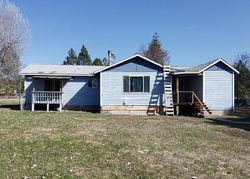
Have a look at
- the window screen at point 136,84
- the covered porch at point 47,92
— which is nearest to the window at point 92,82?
the covered porch at point 47,92

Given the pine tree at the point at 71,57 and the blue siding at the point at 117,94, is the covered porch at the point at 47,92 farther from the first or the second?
the pine tree at the point at 71,57

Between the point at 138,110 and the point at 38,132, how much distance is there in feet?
43.9

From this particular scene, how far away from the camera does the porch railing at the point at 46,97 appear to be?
26.1 metres

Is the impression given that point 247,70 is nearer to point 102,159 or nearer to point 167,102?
point 167,102

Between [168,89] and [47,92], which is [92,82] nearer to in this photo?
[47,92]

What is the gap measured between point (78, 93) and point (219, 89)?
11316mm

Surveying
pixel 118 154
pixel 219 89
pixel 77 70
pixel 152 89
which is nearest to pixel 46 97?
pixel 77 70

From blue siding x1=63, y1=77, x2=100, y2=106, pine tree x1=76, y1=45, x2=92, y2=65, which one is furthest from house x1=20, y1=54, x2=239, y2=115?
pine tree x1=76, y1=45, x2=92, y2=65

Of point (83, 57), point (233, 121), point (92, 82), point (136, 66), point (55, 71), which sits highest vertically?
point (83, 57)

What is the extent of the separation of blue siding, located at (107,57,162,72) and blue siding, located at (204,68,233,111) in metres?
4.15

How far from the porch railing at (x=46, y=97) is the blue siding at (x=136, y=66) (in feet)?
15.9

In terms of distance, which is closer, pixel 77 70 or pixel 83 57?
pixel 77 70

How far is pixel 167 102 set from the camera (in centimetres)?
2567

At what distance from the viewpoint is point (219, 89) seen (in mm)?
25797
